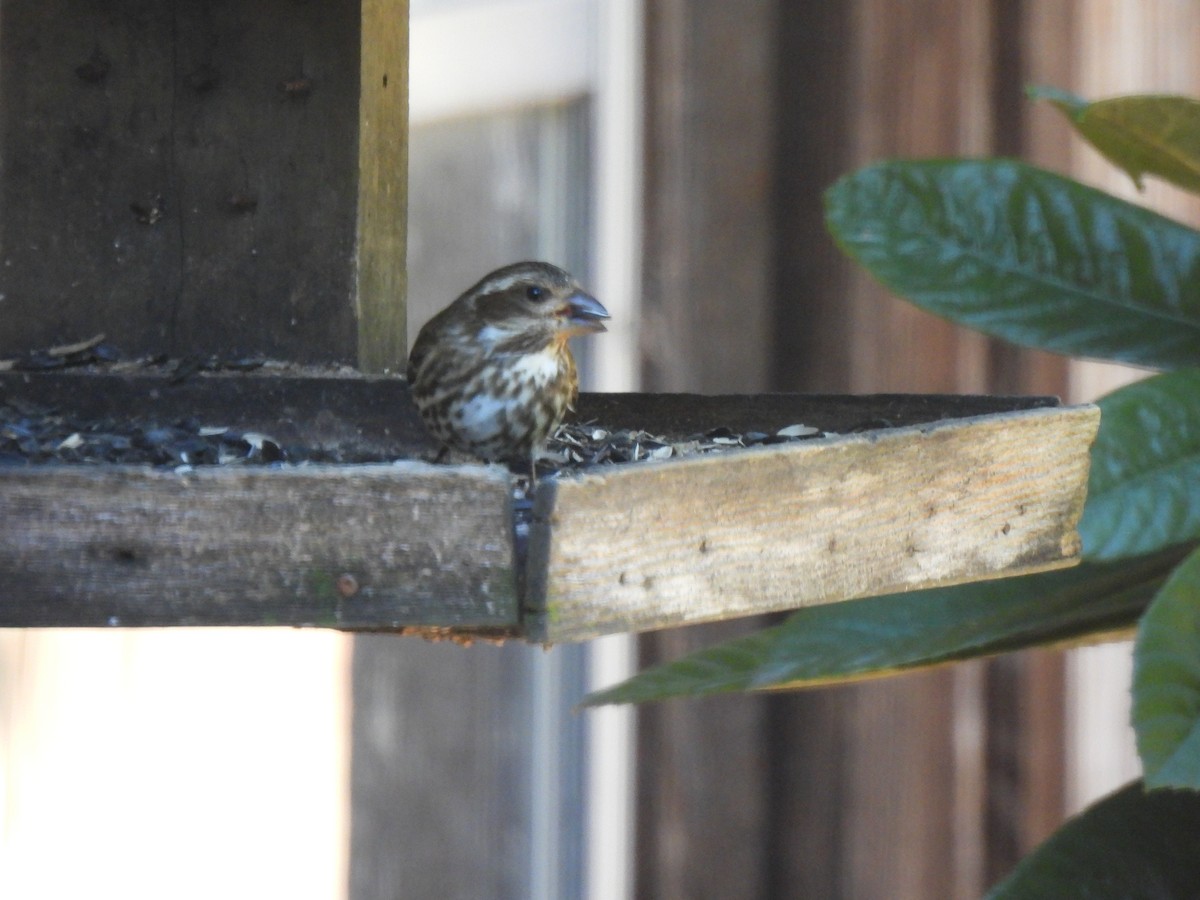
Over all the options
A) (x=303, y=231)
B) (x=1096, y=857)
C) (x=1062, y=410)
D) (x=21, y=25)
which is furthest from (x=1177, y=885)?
(x=21, y=25)

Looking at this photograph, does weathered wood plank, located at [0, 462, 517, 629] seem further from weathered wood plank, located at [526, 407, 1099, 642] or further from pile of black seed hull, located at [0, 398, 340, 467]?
pile of black seed hull, located at [0, 398, 340, 467]

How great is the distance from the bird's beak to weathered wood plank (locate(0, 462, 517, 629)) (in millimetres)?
1434

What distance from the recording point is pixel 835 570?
1.83m

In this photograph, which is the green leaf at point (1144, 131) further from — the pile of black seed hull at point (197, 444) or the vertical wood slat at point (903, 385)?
the vertical wood slat at point (903, 385)

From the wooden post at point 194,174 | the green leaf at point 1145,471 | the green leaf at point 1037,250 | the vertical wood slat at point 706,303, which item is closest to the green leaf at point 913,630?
the green leaf at point 1145,471

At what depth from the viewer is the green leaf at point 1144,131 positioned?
8.51 ft

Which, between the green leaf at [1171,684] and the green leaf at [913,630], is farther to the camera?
the green leaf at [913,630]

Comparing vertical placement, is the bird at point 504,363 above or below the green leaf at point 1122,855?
above

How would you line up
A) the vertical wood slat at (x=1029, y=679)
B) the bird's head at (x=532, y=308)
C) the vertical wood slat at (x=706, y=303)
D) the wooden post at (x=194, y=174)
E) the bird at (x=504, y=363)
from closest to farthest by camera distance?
1. the wooden post at (x=194, y=174)
2. the bird at (x=504, y=363)
3. the bird's head at (x=532, y=308)
4. the vertical wood slat at (x=1029, y=679)
5. the vertical wood slat at (x=706, y=303)

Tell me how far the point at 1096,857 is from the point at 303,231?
1617 mm

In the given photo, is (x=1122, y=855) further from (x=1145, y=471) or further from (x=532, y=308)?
(x=532, y=308)

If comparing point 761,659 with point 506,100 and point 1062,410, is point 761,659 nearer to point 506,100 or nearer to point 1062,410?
point 1062,410

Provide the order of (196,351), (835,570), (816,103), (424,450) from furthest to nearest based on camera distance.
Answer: (816,103), (424,450), (196,351), (835,570)

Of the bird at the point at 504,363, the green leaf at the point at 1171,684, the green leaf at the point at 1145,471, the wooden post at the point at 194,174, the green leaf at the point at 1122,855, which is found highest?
the wooden post at the point at 194,174
